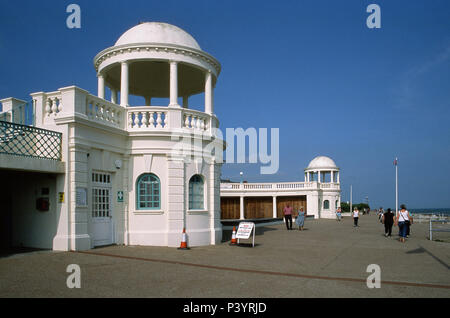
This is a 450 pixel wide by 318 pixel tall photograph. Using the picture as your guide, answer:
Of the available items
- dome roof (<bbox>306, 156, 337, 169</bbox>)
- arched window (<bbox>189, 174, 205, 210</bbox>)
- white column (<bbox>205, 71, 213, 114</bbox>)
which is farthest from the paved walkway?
dome roof (<bbox>306, 156, 337, 169</bbox>)

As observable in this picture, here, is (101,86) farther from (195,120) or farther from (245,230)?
(245,230)

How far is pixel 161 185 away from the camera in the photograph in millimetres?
13852

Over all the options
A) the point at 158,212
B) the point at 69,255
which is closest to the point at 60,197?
the point at 69,255

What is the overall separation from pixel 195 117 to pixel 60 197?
6222 mm

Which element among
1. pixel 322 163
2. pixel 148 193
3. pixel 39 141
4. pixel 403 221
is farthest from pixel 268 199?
pixel 39 141

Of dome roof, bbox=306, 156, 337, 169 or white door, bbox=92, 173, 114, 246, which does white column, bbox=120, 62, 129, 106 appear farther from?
dome roof, bbox=306, 156, 337, 169

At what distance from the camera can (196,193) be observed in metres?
14.8

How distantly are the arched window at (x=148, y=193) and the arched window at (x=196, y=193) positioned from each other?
1.37 meters

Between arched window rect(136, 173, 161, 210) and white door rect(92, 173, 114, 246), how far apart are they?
1120 millimetres

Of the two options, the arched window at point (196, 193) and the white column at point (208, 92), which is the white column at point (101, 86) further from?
the arched window at point (196, 193)

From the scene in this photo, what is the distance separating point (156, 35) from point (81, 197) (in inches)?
285

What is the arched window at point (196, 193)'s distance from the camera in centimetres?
1459

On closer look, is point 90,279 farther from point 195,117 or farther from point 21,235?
point 195,117

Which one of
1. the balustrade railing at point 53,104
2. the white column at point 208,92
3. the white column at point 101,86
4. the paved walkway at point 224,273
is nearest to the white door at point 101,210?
the paved walkway at point 224,273
